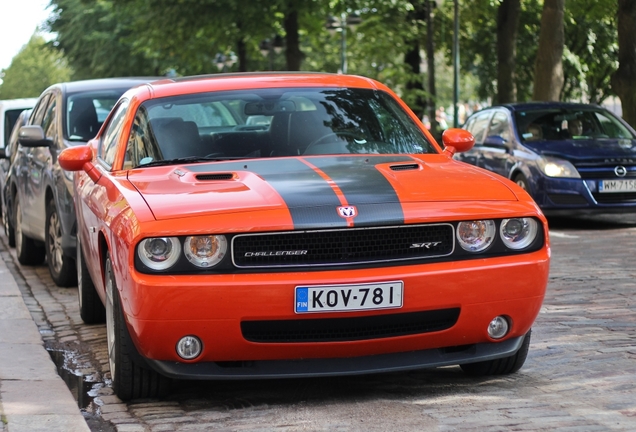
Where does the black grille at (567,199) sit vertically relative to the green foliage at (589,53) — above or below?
above

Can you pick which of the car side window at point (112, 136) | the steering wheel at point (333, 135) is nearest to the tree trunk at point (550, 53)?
the car side window at point (112, 136)

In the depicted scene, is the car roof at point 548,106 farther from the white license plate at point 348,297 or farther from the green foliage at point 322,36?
the white license plate at point 348,297

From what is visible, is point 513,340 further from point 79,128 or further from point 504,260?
point 79,128

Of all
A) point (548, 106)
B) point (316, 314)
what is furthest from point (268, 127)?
point (548, 106)

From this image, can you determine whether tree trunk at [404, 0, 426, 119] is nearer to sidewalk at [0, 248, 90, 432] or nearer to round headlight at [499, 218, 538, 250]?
sidewalk at [0, 248, 90, 432]

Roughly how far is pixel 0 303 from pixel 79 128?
2233 millimetres

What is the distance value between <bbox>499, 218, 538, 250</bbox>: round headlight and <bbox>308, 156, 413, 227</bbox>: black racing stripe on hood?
0.52 m

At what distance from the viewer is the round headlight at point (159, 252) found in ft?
17.1

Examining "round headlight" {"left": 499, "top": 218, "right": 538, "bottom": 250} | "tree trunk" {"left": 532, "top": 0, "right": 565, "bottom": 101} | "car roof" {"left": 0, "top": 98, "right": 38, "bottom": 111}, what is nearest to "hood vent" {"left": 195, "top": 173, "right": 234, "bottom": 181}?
"round headlight" {"left": 499, "top": 218, "right": 538, "bottom": 250}

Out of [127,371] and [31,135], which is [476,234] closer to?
[127,371]

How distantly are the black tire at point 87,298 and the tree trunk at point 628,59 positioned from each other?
13.1 metres

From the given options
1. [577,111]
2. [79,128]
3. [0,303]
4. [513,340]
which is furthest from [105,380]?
[577,111]

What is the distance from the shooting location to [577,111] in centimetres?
1595

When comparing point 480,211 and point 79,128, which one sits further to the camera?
point 79,128
